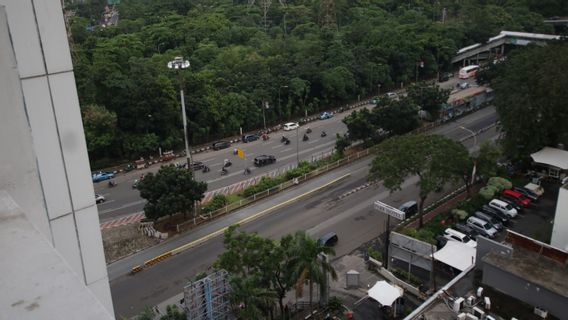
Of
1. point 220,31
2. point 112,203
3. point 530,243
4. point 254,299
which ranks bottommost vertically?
point 112,203

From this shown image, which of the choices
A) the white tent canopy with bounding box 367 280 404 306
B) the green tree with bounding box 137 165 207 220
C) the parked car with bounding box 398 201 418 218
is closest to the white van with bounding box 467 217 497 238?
the parked car with bounding box 398 201 418 218

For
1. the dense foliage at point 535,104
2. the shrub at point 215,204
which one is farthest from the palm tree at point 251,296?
the dense foliage at point 535,104

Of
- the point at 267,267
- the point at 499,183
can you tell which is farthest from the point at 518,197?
the point at 267,267

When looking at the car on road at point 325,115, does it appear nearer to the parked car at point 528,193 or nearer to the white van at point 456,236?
the parked car at point 528,193

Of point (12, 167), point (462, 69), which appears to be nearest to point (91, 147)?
point (12, 167)

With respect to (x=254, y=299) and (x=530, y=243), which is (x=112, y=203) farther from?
(x=530, y=243)

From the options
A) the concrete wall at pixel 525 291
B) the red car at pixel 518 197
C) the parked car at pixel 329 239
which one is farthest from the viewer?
the red car at pixel 518 197
